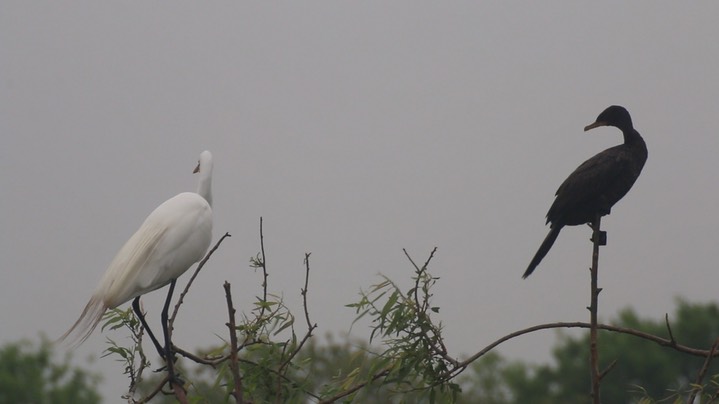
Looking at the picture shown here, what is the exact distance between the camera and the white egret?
310cm

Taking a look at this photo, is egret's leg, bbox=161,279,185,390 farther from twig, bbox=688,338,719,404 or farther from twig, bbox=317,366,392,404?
twig, bbox=688,338,719,404

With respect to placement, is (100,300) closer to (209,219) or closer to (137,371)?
(137,371)

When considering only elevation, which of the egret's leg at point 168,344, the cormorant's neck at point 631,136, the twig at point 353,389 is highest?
the cormorant's neck at point 631,136

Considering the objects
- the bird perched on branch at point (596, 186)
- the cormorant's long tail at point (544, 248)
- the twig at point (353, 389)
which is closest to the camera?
the twig at point (353, 389)

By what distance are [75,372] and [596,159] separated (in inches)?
619

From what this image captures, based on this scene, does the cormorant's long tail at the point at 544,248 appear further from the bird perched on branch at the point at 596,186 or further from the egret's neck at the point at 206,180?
the egret's neck at the point at 206,180

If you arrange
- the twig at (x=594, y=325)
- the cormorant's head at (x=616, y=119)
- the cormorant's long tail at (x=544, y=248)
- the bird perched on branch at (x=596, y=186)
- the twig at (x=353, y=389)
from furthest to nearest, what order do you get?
1. the cormorant's head at (x=616, y=119)
2. the bird perched on branch at (x=596, y=186)
3. the cormorant's long tail at (x=544, y=248)
4. the twig at (x=353, y=389)
5. the twig at (x=594, y=325)

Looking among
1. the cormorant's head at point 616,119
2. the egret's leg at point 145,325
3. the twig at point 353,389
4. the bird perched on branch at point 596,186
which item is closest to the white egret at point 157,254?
the egret's leg at point 145,325

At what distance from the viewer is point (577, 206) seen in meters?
3.90

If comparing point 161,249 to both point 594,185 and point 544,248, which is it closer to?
point 544,248

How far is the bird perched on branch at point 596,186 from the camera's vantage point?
3.89 metres

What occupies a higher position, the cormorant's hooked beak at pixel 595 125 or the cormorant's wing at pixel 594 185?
the cormorant's hooked beak at pixel 595 125

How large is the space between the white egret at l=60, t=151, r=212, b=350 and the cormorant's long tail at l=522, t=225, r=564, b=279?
1237 millimetres

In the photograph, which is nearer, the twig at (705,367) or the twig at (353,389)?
the twig at (705,367)
